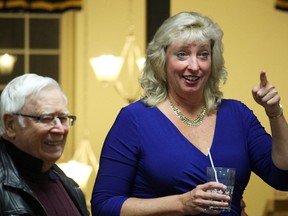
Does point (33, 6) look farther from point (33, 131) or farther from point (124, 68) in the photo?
point (33, 131)

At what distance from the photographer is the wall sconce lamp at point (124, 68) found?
4.35m

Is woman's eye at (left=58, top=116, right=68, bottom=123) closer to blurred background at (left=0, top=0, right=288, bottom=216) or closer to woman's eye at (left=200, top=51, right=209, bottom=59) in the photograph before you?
woman's eye at (left=200, top=51, right=209, bottom=59)

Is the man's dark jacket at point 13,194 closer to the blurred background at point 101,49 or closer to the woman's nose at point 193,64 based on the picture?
the woman's nose at point 193,64

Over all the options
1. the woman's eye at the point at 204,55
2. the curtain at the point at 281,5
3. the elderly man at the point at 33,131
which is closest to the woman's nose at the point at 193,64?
the woman's eye at the point at 204,55

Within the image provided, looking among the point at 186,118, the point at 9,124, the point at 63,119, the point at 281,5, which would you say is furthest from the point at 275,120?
the point at 281,5

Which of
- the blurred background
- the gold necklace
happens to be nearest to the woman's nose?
the gold necklace

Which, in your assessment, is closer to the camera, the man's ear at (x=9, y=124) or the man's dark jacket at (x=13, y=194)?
the man's dark jacket at (x=13, y=194)

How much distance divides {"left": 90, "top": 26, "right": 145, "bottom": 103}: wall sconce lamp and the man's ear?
7.05ft

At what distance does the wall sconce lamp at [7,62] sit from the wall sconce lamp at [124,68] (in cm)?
45

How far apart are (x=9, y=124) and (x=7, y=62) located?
217 cm

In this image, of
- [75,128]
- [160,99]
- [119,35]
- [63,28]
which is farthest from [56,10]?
[160,99]

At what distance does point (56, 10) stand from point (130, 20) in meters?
0.42

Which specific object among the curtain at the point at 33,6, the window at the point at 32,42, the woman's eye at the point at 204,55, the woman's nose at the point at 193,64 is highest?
the curtain at the point at 33,6

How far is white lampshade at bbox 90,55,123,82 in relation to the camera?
4.36 metres
